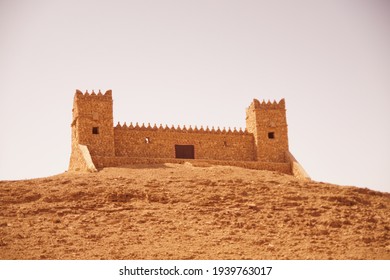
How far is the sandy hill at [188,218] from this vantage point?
A: 18281 mm

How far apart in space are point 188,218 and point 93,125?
12.4 meters

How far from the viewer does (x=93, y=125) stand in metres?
31.6

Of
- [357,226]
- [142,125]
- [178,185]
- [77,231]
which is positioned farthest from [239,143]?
[77,231]

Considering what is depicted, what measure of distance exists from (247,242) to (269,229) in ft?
4.63

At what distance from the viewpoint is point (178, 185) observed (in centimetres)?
2405

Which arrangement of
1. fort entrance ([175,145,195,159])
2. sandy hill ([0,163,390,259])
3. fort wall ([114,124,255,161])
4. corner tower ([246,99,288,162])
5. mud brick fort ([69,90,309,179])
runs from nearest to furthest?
sandy hill ([0,163,390,259]) < mud brick fort ([69,90,309,179]) < fort wall ([114,124,255,161]) < fort entrance ([175,145,195,159]) < corner tower ([246,99,288,162])

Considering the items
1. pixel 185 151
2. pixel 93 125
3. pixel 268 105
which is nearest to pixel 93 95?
pixel 93 125

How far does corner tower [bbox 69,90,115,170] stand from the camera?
31.1m

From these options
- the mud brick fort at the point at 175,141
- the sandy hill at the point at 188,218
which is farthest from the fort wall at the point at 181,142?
the sandy hill at the point at 188,218

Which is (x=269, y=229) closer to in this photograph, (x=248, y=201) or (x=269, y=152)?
(x=248, y=201)

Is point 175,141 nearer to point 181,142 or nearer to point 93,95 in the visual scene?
point 181,142

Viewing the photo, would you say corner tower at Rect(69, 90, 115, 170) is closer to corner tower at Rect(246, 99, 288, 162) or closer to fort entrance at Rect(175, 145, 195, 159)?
fort entrance at Rect(175, 145, 195, 159)

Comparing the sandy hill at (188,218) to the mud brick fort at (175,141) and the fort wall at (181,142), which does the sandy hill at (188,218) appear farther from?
the fort wall at (181,142)

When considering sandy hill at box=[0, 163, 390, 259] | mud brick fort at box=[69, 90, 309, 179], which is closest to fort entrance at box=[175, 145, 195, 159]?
mud brick fort at box=[69, 90, 309, 179]
